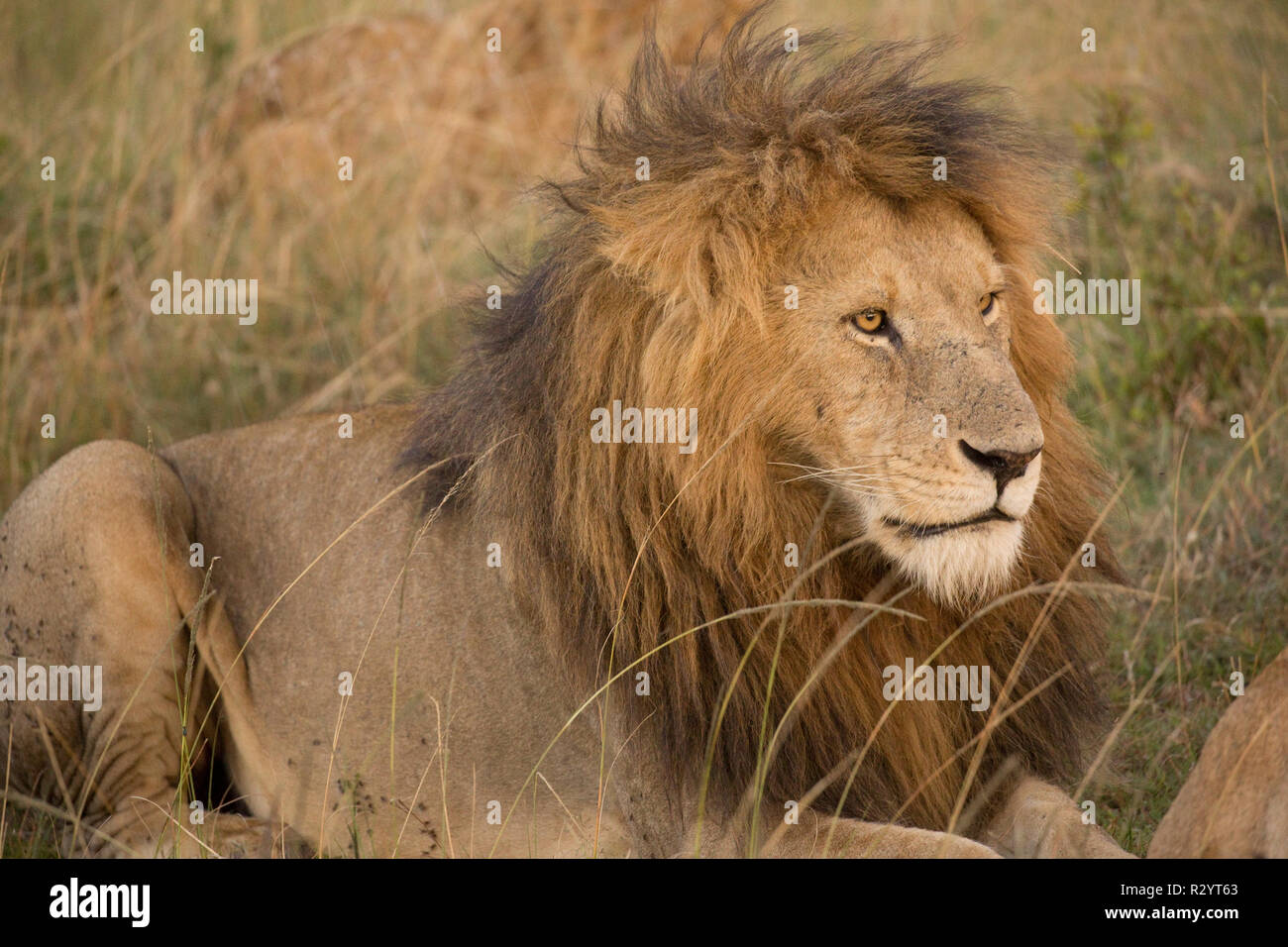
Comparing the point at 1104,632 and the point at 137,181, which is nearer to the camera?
the point at 1104,632

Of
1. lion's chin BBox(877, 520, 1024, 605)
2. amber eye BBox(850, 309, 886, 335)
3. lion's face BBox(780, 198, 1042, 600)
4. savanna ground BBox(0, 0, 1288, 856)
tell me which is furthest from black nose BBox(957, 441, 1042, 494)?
savanna ground BBox(0, 0, 1288, 856)

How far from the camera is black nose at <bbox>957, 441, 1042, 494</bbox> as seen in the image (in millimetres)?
3660

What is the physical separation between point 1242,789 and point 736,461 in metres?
1.48

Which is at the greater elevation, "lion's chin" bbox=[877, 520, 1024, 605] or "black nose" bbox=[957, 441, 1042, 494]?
"black nose" bbox=[957, 441, 1042, 494]

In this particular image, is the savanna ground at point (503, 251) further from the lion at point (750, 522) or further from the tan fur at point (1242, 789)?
the tan fur at point (1242, 789)

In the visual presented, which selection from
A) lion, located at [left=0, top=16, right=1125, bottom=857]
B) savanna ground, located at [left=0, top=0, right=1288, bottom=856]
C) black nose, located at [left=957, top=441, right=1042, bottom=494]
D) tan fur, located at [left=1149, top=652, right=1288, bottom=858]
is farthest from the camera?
savanna ground, located at [left=0, top=0, right=1288, bottom=856]

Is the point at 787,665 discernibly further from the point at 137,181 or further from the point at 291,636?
the point at 137,181

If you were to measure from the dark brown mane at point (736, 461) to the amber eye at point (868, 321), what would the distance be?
0.87 ft

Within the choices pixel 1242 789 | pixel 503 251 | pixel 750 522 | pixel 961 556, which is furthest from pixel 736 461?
pixel 503 251

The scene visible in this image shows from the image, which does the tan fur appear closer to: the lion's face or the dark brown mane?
the lion's face

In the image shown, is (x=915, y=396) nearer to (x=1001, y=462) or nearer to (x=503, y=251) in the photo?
(x=1001, y=462)

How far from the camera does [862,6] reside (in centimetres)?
1281

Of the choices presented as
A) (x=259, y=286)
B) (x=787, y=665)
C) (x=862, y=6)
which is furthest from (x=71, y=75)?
(x=787, y=665)
